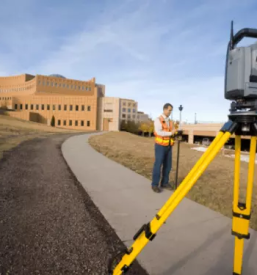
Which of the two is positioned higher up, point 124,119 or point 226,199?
point 124,119

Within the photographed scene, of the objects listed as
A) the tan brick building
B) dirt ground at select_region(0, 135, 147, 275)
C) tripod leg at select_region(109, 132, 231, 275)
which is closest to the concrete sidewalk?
dirt ground at select_region(0, 135, 147, 275)

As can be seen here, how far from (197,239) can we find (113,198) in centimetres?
187

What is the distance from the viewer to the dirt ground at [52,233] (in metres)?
2.01

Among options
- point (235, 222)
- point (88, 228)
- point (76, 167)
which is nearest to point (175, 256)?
point (235, 222)

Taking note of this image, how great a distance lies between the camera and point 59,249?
7.45 feet

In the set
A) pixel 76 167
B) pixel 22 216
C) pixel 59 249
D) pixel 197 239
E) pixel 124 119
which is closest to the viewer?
pixel 59 249

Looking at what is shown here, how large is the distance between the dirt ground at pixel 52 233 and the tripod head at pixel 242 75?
1.78m

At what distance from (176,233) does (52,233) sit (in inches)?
63.9

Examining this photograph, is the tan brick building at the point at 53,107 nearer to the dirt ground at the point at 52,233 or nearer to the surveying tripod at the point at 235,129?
the dirt ground at the point at 52,233

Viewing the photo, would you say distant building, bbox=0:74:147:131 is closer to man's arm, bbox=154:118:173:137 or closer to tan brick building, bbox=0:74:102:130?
Result: tan brick building, bbox=0:74:102:130

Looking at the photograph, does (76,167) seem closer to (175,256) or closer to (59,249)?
(59,249)

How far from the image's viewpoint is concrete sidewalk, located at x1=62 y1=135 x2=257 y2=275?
198 cm

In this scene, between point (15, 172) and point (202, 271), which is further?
point (15, 172)

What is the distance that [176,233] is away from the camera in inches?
101
